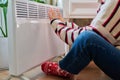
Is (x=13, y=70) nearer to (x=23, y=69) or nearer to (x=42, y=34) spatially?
(x=23, y=69)

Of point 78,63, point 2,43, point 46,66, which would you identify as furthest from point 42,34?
point 78,63

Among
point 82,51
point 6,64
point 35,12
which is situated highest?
point 35,12

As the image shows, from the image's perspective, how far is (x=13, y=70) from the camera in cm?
92

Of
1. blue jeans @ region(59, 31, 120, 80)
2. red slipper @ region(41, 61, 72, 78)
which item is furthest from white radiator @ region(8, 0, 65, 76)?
blue jeans @ region(59, 31, 120, 80)

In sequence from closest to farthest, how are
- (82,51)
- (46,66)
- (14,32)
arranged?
(82,51), (14,32), (46,66)

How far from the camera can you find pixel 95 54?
0.65 m

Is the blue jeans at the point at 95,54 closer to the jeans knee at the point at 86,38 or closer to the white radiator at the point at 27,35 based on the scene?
the jeans knee at the point at 86,38

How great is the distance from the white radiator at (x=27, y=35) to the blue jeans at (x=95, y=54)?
1.12 ft

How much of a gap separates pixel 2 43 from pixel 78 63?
746 millimetres

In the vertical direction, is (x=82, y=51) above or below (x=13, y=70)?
above

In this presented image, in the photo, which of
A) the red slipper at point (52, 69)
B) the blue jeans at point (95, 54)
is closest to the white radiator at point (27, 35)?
the red slipper at point (52, 69)

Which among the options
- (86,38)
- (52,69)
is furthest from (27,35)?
(86,38)

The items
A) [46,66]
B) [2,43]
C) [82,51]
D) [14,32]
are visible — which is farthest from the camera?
[2,43]

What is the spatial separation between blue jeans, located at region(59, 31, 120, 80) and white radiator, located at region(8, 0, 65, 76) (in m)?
0.34
